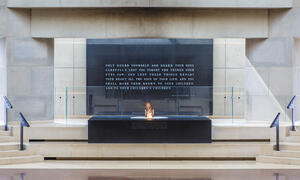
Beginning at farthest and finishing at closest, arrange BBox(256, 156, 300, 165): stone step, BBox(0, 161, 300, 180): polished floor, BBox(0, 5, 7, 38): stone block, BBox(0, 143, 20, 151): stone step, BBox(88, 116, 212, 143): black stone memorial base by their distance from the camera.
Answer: BBox(0, 5, 7, 38): stone block < BBox(88, 116, 212, 143): black stone memorial base < BBox(0, 143, 20, 151): stone step < BBox(256, 156, 300, 165): stone step < BBox(0, 161, 300, 180): polished floor

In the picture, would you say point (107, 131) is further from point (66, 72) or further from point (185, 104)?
point (66, 72)

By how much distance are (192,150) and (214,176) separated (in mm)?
3678

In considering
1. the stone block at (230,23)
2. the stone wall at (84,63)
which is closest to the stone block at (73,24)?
the stone block at (230,23)

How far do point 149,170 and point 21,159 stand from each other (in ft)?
13.4

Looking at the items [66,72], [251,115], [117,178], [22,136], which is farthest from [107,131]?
[66,72]

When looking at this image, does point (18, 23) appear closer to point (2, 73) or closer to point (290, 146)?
point (2, 73)

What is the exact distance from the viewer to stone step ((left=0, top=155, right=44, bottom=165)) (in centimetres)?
1493

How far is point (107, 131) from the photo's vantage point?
16391 millimetres

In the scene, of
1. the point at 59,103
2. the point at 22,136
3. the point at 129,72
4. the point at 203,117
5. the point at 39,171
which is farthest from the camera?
the point at 129,72

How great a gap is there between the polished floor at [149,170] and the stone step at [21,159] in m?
0.27

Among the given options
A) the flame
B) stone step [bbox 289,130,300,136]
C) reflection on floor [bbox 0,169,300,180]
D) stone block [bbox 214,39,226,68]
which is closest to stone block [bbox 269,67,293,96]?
stone step [bbox 289,130,300,136]

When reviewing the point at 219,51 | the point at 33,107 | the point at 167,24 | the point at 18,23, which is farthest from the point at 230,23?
the point at 33,107

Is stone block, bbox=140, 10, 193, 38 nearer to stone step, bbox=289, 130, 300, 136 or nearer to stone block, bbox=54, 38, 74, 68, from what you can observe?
stone step, bbox=289, 130, 300, 136

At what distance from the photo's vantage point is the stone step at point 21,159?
49.0ft
